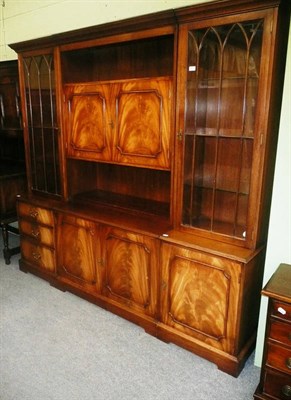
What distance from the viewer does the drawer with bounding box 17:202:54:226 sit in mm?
3013

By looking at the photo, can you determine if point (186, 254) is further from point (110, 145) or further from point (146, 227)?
point (110, 145)

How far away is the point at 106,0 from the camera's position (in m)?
2.96

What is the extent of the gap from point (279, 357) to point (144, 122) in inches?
65.3

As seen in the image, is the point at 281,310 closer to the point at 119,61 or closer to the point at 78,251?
the point at 78,251

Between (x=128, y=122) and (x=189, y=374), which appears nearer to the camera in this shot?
(x=189, y=374)

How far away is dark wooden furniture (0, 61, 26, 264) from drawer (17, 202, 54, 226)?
0.47 meters

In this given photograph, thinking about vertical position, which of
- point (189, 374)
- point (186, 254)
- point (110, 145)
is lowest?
point (189, 374)

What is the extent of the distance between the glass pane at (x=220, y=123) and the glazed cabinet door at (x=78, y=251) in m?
0.87

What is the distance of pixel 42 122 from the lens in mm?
3057

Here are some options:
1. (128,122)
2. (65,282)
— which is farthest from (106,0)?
(65,282)

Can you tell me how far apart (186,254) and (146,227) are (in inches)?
15.9

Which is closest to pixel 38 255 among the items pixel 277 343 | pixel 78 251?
pixel 78 251

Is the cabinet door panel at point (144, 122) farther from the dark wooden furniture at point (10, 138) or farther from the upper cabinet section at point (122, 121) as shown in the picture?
the dark wooden furniture at point (10, 138)

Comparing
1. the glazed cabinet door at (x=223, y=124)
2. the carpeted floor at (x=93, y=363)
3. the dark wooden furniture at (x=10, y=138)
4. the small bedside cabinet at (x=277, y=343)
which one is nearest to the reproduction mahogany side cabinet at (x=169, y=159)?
the glazed cabinet door at (x=223, y=124)
